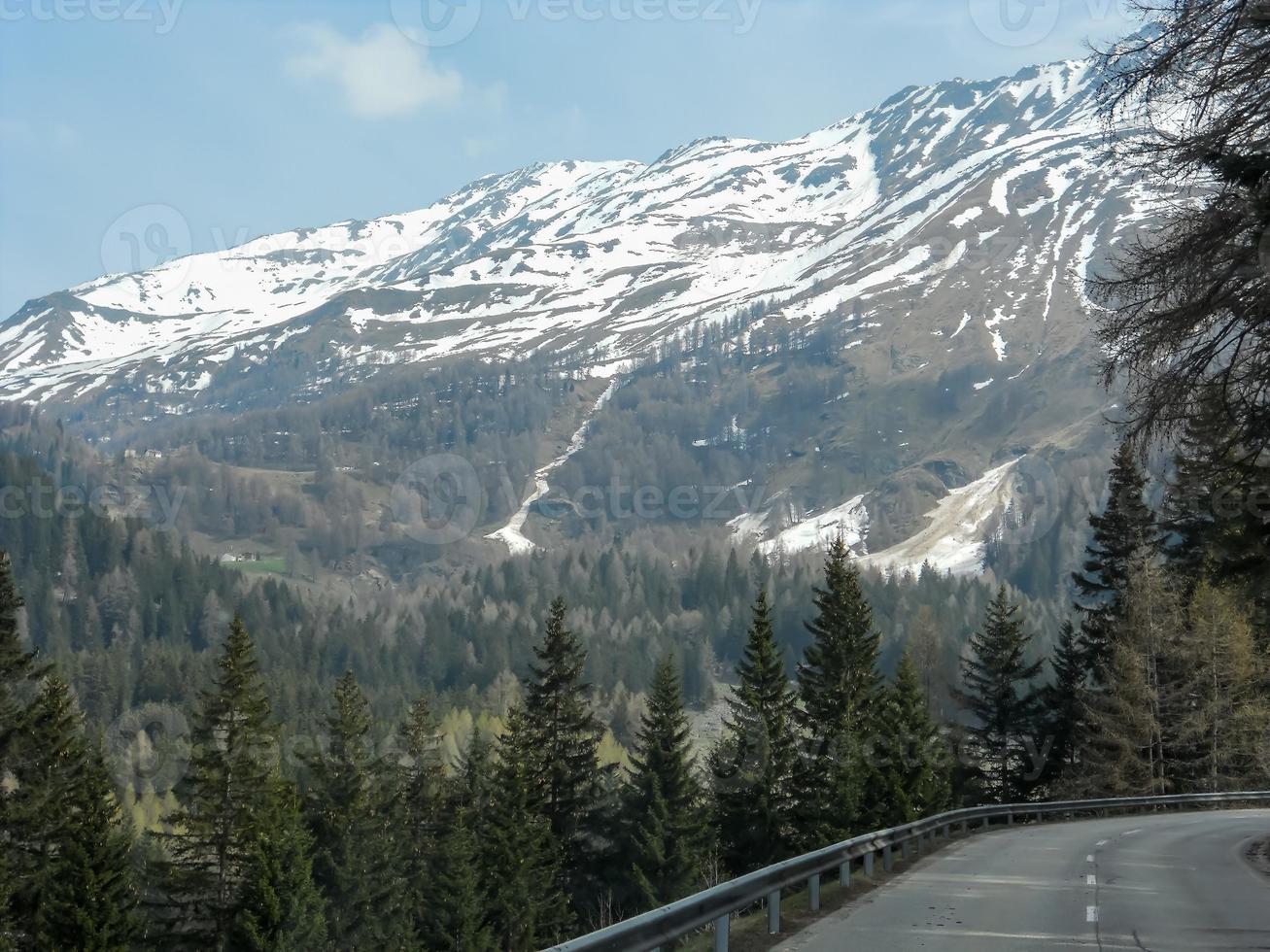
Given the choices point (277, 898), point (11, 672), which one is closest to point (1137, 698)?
point (277, 898)

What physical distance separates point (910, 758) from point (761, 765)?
41.0 ft

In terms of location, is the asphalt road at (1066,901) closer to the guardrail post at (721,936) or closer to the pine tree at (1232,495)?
the guardrail post at (721,936)

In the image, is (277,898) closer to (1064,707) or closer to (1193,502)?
(1064,707)

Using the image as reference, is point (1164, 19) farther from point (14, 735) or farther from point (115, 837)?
point (115, 837)

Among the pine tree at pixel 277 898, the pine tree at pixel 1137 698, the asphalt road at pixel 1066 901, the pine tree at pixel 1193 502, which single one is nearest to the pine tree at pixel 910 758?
the pine tree at pixel 1137 698

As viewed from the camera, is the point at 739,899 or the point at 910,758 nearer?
the point at 739,899

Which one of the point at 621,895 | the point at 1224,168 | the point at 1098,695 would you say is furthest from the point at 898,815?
the point at 1224,168

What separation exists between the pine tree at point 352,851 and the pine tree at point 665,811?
10.7 meters

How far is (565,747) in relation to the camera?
5625cm

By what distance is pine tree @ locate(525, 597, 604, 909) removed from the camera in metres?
55.7

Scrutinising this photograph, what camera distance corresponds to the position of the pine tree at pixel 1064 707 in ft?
172

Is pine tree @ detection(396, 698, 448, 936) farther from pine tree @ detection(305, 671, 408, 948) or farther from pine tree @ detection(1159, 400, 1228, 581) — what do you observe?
pine tree @ detection(1159, 400, 1228, 581)

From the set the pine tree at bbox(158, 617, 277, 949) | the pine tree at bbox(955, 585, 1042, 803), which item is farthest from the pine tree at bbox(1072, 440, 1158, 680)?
the pine tree at bbox(158, 617, 277, 949)

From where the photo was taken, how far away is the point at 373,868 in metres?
53.8
